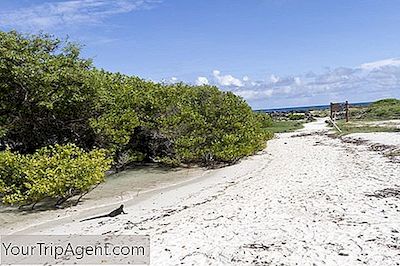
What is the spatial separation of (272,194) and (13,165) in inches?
298

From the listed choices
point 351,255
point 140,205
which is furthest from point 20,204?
point 351,255

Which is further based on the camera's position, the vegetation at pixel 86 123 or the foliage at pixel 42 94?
the foliage at pixel 42 94

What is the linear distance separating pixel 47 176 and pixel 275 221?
6.78 m

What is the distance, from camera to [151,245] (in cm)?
748

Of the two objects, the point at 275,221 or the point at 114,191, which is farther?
the point at 114,191

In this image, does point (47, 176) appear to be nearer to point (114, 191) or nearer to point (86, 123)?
point (114, 191)

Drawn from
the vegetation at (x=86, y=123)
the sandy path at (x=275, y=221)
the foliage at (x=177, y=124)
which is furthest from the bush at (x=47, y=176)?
the foliage at (x=177, y=124)

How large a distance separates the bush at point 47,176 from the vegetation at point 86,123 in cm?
3

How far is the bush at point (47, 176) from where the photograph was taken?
39.1ft

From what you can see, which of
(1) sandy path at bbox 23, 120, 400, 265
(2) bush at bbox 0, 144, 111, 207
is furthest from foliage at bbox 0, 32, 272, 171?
(1) sandy path at bbox 23, 120, 400, 265

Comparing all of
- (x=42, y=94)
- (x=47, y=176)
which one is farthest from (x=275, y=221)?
(x=42, y=94)

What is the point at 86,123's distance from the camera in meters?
17.2

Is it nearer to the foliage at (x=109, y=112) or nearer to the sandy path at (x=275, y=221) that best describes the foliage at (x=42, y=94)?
the foliage at (x=109, y=112)

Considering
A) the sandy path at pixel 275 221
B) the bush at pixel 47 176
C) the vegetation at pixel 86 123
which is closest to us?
the sandy path at pixel 275 221
